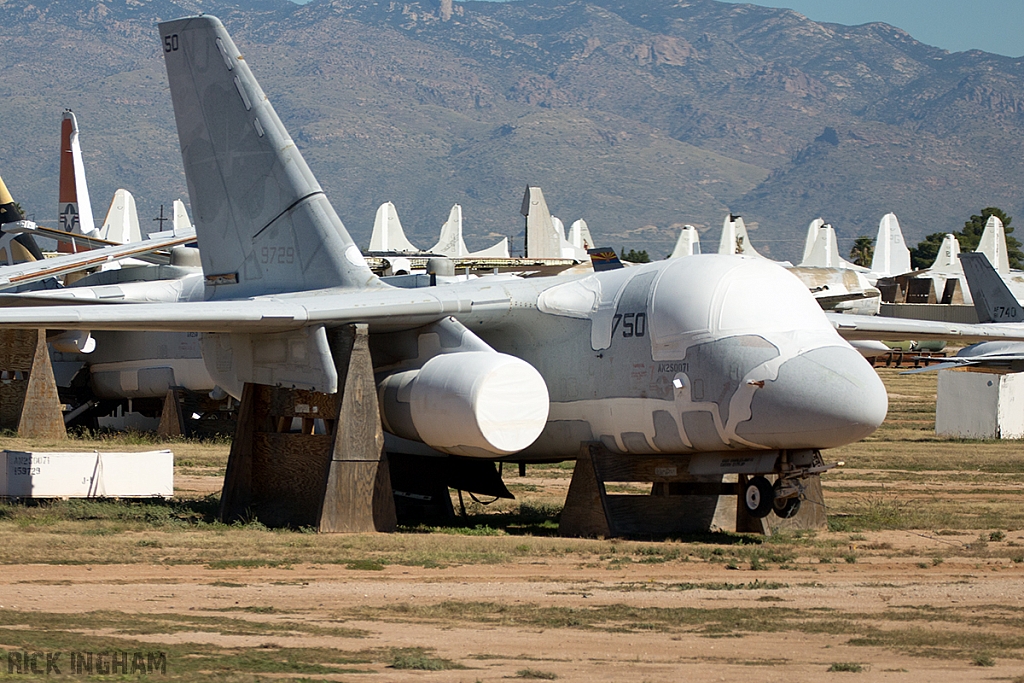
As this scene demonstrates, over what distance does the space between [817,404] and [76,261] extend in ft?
61.9

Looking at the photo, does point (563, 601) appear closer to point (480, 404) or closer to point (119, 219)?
point (480, 404)

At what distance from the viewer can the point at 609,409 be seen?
16.9 meters

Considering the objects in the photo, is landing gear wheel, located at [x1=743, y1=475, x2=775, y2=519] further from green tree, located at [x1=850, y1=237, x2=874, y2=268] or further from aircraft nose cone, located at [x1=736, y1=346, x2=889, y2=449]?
green tree, located at [x1=850, y1=237, x2=874, y2=268]

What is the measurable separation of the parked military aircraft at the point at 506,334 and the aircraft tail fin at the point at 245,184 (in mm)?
26

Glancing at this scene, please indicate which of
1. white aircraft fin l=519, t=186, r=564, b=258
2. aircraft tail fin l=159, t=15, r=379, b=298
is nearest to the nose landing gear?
aircraft tail fin l=159, t=15, r=379, b=298

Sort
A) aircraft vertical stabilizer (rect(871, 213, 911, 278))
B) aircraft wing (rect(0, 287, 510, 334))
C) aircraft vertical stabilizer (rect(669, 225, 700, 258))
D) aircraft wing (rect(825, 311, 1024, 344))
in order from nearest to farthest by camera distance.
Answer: aircraft wing (rect(0, 287, 510, 334)) < aircraft wing (rect(825, 311, 1024, 344)) < aircraft vertical stabilizer (rect(669, 225, 700, 258)) < aircraft vertical stabilizer (rect(871, 213, 911, 278))

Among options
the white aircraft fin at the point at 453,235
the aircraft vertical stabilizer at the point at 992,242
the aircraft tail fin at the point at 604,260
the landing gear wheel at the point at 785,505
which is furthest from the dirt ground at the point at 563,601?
the white aircraft fin at the point at 453,235

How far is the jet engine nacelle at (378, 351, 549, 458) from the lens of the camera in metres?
16.4

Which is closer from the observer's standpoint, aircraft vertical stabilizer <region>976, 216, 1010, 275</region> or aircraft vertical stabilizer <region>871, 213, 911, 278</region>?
aircraft vertical stabilizer <region>976, 216, 1010, 275</region>

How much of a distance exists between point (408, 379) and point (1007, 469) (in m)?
14.6

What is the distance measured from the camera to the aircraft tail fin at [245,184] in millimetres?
18938

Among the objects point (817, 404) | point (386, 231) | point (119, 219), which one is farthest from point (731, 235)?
point (817, 404)

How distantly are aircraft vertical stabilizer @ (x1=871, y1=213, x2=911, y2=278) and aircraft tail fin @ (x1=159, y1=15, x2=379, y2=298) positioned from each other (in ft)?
264

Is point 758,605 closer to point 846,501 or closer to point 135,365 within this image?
point 846,501
